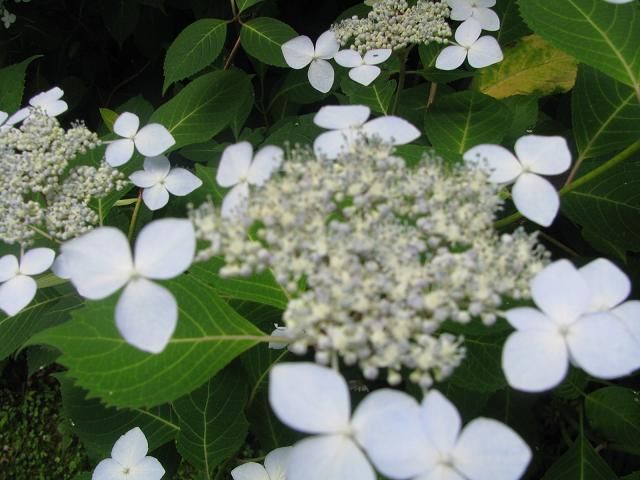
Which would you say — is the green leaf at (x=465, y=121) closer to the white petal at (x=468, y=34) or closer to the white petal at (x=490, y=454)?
the white petal at (x=468, y=34)

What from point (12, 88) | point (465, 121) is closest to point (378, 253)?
point (465, 121)

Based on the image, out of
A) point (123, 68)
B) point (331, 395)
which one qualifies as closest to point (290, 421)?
point (331, 395)

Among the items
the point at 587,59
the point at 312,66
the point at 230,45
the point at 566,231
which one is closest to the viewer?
the point at 587,59

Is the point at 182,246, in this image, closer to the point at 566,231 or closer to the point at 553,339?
the point at 553,339

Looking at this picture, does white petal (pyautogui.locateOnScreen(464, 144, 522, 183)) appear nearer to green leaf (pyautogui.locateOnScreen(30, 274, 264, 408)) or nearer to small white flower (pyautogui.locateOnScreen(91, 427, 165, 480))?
green leaf (pyautogui.locateOnScreen(30, 274, 264, 408))

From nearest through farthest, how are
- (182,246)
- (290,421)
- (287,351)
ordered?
(290,421) < (182,246) < (287,351)

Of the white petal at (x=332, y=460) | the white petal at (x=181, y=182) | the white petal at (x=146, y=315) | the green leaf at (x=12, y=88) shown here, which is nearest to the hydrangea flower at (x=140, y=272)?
the white petal at (x=146, y=315)

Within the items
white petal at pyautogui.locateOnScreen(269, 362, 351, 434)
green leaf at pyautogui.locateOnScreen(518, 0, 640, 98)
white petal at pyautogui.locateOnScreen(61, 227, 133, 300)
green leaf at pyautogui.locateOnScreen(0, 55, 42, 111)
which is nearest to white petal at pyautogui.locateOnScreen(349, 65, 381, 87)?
green leaf at pyautogui.locateOnScreen(518, 0, 640, 98)
